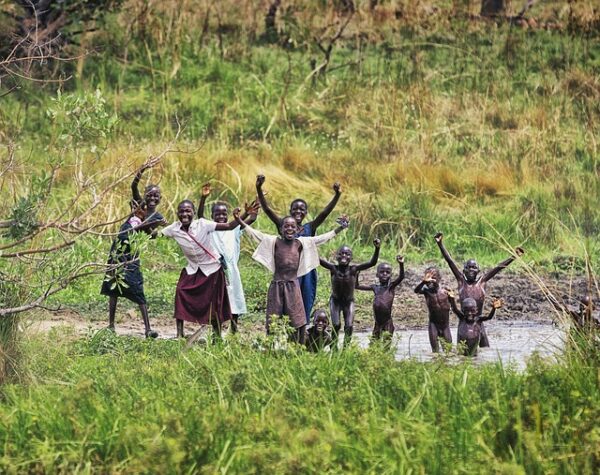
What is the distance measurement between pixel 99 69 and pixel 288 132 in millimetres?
3552

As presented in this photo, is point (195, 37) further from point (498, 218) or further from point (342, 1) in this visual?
point (498, 218)

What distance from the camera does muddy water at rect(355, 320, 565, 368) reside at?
10.8 m

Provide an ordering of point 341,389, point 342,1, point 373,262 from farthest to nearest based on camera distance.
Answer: point 342,1 < point 373,262 < point 341,389

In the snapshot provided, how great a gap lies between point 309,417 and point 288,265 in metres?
3.45

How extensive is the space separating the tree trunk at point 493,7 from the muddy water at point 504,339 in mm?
13713

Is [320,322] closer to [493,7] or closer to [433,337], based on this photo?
[433,337]

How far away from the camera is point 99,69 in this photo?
2133cm

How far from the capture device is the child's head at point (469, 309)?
34.9 feet

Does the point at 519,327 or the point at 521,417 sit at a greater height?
the point at 521,417

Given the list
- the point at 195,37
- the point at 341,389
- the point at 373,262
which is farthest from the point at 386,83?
the point at 341,389

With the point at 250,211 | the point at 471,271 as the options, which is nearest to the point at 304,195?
the point at 471,271

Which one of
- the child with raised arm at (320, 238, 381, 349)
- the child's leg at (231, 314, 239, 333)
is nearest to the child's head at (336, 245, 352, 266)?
the child with raised arm at (320, 238, 381, 349)

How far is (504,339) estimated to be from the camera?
11867 mm

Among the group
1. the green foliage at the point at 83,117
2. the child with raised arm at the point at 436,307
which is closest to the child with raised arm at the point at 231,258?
the child with raised arm at the point at 436,307
